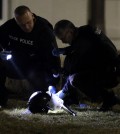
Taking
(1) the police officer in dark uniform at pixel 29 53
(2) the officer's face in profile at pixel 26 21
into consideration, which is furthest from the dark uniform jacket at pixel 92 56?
(2) the officer's face in profile at pixel 26 21

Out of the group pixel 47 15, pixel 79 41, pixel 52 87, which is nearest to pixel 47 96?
pixel 52 87

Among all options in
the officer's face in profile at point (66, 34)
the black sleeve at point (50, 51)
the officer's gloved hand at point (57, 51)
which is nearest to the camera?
the officer's face in profile at point (66, 34)

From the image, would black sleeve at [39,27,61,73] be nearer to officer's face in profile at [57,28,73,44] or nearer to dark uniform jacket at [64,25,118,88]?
dark uniform jacket at [64,25,118,88]

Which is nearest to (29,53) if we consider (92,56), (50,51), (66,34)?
(50,51)

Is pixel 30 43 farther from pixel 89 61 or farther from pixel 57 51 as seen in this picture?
pixel 89 61

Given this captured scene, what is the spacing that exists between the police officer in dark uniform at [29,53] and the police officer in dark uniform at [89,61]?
32 cm

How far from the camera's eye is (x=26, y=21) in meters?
6.69

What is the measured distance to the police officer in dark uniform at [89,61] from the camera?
21.1 feet

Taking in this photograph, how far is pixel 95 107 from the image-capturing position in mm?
6965

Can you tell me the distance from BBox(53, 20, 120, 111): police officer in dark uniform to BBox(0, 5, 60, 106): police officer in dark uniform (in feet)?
1.04

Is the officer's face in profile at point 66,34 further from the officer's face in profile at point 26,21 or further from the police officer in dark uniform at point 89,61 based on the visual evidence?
the officer's face in profile at point 26,21

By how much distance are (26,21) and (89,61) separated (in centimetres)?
95

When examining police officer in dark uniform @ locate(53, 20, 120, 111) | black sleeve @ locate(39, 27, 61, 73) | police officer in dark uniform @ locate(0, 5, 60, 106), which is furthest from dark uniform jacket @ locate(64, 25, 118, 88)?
police officer in dark uniform @ locate(0, 5, 60, 106)

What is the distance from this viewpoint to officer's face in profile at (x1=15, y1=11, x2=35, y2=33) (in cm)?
665
